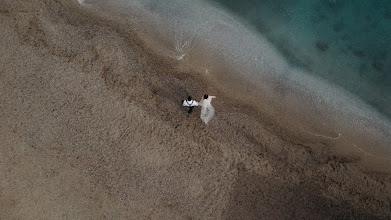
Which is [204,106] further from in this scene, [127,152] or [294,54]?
[294,54]

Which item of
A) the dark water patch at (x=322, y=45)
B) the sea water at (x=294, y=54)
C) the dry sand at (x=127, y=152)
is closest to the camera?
the dry sand at (x=127, y=152)

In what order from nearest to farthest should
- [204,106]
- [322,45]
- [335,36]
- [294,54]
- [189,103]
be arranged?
[189,103], [204,106], [294,54], [322,45], [335,36]

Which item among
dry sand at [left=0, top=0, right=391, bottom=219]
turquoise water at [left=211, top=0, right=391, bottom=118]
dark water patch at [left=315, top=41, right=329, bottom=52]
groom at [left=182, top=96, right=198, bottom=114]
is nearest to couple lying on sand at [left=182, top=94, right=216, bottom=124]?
groom at [left=182, top=96, right=198, bottom=114]

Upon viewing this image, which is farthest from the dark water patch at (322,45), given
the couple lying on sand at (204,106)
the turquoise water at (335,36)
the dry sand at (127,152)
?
the couple lying on sand at (204,106)

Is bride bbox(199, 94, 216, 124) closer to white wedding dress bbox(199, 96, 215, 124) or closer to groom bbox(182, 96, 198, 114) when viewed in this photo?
white wedding dress bbox(199, 96, 215, 124)

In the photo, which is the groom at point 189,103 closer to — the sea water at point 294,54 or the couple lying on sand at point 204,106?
the couple lying on sand at point 204,106

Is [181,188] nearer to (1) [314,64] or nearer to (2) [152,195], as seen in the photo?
(2) [152,195]

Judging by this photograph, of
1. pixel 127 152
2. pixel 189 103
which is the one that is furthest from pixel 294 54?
pixel 127 152
